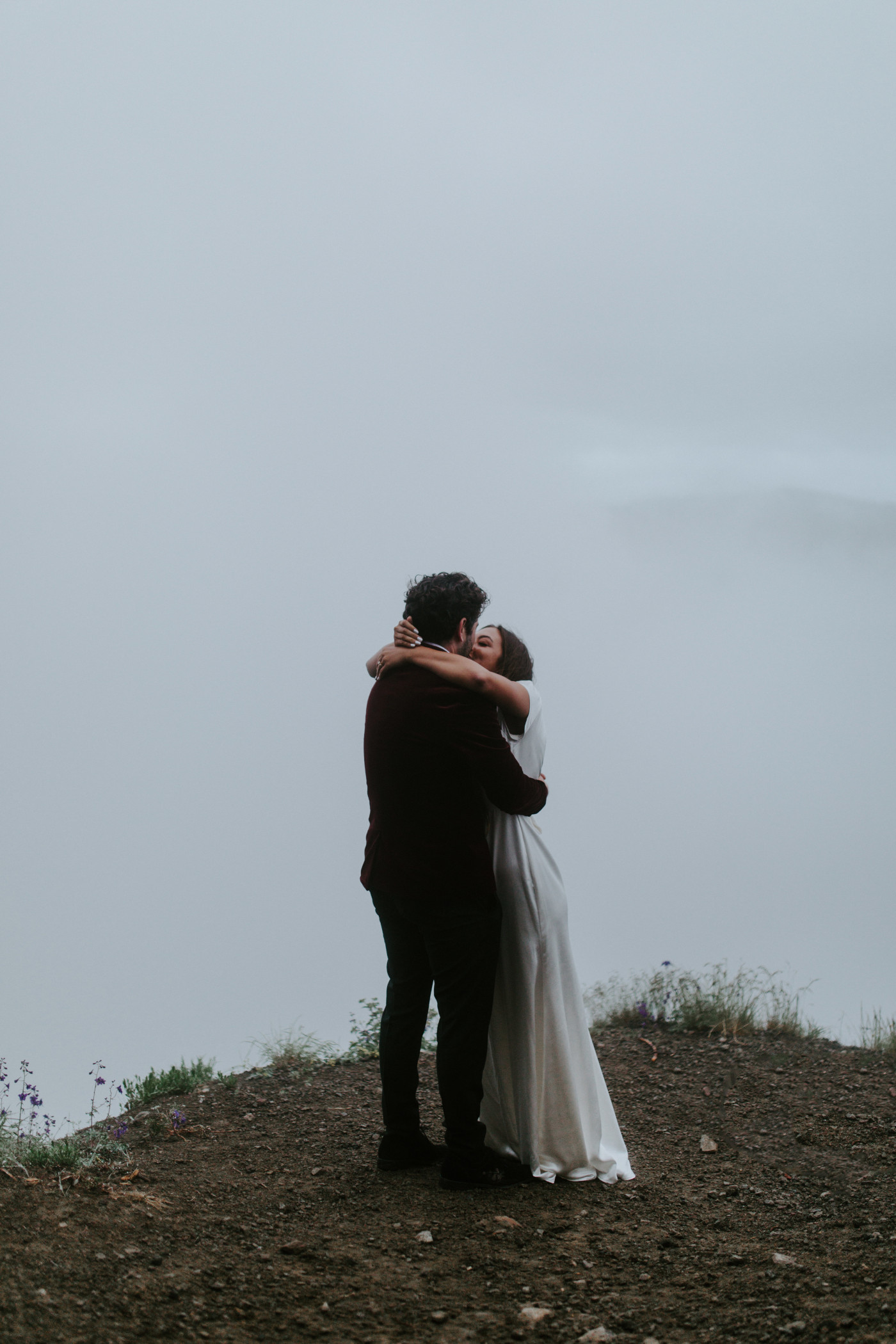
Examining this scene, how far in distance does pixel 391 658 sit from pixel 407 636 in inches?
4.0

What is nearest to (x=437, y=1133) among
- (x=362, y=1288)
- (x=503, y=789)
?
(x=362, y=1288)

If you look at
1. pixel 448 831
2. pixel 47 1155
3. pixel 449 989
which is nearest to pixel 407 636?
pixel 448 831

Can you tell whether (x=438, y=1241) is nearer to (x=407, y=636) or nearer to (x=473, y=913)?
(x=473, y=913)

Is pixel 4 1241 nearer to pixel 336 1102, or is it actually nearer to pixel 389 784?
pixel 389 784

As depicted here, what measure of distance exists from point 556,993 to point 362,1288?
1.22 m

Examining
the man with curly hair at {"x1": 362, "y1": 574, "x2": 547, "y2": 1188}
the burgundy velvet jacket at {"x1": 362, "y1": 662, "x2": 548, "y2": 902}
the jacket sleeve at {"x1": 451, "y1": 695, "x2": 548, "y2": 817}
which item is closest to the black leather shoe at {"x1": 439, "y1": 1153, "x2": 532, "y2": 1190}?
the man with curly hair at {"x1": 362, "y1": 574, "x2": 547, "y2": 1188}

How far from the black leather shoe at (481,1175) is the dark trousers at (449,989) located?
6cm

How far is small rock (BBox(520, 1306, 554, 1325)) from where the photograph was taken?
2721 millimetres

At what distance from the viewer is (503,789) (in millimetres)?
3520

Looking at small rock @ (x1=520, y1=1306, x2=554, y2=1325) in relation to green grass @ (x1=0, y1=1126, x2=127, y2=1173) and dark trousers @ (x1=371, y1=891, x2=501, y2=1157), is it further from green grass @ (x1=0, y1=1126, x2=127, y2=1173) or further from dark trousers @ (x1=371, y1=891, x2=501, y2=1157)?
green grass @ (x1=0, y1=1126, x2=127, y2=1173)

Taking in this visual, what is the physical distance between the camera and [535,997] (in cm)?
374

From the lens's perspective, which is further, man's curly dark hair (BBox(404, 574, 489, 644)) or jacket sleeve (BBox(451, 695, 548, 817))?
man's curly dark hair (BBox(404, 574, 489, 644))

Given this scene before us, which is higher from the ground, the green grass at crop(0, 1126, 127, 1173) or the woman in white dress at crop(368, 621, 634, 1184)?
the woman in white dress at crop(368, 621, 634, 1184)

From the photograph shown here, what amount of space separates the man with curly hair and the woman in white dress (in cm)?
14
